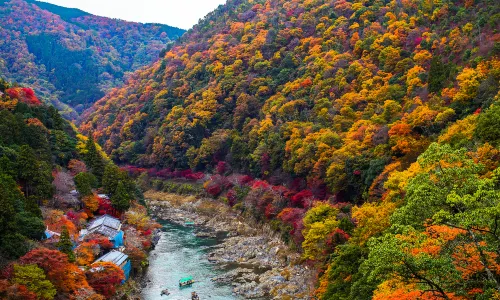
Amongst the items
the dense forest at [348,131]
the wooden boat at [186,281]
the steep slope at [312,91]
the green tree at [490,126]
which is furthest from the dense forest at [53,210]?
the green tree at [490,126]

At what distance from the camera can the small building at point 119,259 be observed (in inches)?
1283

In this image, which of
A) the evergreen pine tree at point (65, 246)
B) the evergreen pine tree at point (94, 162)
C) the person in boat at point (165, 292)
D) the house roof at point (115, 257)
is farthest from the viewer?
the evergreen pine tree at point (94, 162)

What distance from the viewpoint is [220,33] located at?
99.9 metres

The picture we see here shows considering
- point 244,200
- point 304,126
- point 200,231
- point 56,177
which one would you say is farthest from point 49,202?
point 304,126

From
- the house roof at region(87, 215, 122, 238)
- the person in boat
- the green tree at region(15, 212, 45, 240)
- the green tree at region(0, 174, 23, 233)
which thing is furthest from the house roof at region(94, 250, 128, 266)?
the green tree at region(0, 174, 23, 233)

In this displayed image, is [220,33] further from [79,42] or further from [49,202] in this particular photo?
[79,42]

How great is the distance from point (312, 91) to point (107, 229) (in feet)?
114

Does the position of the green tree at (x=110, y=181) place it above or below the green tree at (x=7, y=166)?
below

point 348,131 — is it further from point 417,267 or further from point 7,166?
point 417,267

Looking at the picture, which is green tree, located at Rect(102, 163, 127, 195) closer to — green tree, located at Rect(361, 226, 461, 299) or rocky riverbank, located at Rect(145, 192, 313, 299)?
rocky riverbank, located at Rect(145, 192, 313, 299)

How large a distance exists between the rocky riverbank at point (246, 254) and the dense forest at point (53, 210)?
7734 mm

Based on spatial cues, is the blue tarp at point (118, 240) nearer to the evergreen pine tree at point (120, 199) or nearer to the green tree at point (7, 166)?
the evergreen pine tree at point (120, 199)

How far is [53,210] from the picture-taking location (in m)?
35.1

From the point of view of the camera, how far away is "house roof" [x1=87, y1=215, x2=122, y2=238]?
118 ft
